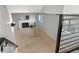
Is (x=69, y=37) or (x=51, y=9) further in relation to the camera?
(x=69, y=37)

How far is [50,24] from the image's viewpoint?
3.35ft

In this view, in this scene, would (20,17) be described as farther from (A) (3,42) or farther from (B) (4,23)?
(A) (3,42)

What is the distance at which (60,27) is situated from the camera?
1030mm

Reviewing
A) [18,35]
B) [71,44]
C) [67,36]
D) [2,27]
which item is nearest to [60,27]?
[67,36]

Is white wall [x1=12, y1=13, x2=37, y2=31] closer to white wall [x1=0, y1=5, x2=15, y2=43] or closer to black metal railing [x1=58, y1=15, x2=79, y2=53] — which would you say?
white wall [x1=0, y1=5, x2=15, y2=43]

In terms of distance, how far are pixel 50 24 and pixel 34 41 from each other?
270 mm

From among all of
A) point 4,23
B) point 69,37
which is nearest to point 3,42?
point 4,23

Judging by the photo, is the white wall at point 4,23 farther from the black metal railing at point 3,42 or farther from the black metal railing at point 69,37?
the black metal railing at point 69,37

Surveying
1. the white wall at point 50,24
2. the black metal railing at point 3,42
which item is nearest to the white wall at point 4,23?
the black metal railing at point 3,42
